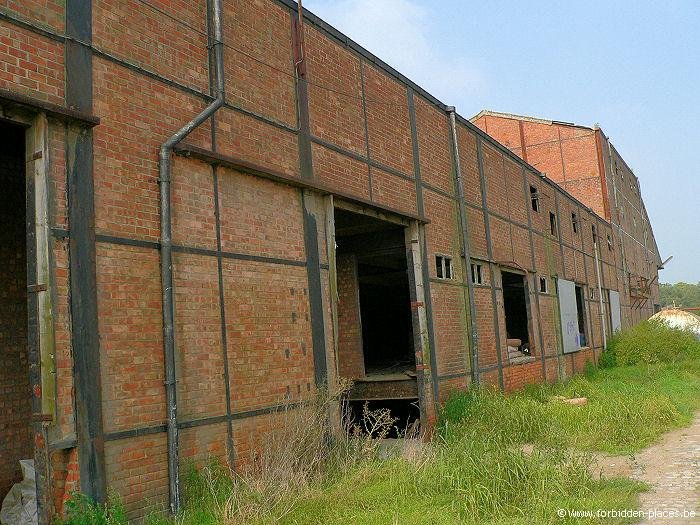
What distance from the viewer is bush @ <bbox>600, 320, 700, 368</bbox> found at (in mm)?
21219

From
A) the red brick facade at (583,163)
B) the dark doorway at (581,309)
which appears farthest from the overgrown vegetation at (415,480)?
the red brick facade at (583,163)

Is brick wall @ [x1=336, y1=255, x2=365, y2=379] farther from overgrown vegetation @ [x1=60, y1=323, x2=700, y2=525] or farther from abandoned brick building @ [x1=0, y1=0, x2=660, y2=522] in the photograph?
overgrown vegetation @ [x1=60, y1=323, x2=700, y2=525]

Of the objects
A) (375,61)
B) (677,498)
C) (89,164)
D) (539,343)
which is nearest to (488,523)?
(677,498)

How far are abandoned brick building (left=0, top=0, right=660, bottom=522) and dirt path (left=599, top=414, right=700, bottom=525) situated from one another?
3.38 metres

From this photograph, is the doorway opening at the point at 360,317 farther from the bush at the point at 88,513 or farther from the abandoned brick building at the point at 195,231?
the bush at the point at 88,513

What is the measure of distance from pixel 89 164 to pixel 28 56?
98 cm

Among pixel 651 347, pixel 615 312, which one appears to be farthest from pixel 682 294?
pixel 651 347

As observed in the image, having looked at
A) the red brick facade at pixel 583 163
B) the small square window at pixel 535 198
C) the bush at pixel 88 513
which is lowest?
the bush at pixel 88 513

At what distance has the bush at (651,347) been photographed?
2122 cm

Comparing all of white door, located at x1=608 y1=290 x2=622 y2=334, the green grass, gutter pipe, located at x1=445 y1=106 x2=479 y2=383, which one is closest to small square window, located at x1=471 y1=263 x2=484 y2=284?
gutter pipe, located at x1=445 y1=106 x2=479 y2=383

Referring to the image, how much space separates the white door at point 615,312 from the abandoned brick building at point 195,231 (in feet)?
50.7

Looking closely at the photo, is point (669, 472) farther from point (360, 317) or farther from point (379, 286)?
point (379, 286)

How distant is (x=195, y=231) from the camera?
6.57 meters

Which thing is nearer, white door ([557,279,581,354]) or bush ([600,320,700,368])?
white door ([557,279,581,354])
